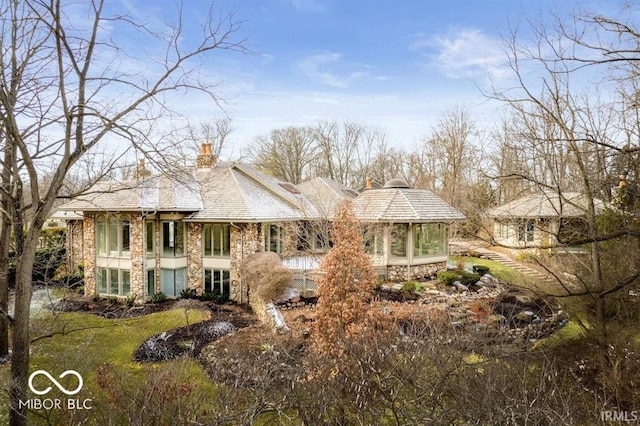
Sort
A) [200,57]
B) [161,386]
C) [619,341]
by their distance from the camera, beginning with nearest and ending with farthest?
[161,386]
[200,57]
[619,341]

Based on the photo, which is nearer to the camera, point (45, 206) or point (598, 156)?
point (45, 206)

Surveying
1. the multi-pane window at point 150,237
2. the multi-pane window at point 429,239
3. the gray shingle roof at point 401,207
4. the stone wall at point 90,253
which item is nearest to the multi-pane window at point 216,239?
the multi-pane window at point 150,237

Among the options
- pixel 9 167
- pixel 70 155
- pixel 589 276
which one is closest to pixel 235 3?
pixel 70 155

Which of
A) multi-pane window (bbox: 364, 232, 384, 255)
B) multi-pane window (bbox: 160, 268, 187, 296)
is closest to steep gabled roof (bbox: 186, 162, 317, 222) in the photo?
multi-pane window (bbox: 160, 268, 187, 296)

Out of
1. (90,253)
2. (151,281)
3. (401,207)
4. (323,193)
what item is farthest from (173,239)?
(401,207)

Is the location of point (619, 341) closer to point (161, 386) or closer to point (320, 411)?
point (320, 411)

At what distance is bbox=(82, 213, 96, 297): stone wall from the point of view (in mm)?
17484

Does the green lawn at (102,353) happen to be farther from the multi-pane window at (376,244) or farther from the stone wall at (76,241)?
the multi-pane window at (376,244)

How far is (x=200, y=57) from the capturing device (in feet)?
20.7

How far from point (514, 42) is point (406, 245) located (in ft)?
41.0

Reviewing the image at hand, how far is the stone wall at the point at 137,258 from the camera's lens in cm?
1639

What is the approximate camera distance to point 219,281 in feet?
56.5

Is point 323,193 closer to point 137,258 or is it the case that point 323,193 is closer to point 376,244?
point 376,244

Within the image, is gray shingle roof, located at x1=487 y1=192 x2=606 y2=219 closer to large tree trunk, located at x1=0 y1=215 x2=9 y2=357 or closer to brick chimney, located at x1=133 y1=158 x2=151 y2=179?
brick chimney, located at x1=133 y1=158 x2=151 y2=179
